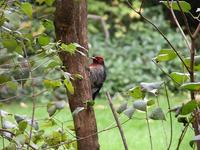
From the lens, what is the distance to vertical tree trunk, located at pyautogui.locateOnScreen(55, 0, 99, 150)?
1.70 m

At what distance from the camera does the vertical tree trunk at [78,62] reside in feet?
5.57

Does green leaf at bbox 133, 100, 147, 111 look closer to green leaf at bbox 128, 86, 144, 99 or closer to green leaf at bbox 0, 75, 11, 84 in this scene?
green leaf at bbox 128, 86, 144, 99

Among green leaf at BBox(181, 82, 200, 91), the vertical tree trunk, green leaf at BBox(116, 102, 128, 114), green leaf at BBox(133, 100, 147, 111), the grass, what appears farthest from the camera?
the grass

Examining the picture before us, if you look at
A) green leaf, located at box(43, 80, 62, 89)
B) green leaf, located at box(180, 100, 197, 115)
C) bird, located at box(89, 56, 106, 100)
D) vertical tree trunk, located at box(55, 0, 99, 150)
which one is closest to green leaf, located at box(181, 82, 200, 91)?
green leaf, located at box(180, 100, 197, 115)

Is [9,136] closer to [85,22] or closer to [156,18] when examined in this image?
[85,22]

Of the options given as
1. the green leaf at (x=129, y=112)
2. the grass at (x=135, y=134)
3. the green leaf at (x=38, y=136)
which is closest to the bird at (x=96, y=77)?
the green leaf at (x=38, y=136)

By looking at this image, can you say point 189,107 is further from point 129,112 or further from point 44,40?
point 44,40

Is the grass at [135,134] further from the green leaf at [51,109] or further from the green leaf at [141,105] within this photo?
the green leaf at [141,105]

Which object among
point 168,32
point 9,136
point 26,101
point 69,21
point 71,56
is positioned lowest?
point 26,101

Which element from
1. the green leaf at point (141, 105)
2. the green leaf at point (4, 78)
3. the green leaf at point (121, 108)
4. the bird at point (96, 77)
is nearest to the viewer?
the green leaf at point (141, 105)

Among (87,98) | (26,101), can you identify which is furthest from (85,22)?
(26,101)

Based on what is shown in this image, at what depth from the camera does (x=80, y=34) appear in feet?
5.85

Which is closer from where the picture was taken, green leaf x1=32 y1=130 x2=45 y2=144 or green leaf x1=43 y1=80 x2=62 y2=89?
green leaf x1=43 y1=80 x2=62 y2=89

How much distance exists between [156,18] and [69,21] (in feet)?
23.5
